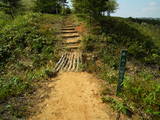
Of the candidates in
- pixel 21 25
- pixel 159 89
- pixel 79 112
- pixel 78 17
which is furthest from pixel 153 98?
pixel 78 17

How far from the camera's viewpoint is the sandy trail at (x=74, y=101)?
149 inches

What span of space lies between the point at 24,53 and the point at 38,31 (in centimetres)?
198

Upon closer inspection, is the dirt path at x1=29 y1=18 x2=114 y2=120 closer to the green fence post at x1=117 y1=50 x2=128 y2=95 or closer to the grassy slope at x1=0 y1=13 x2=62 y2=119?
the grassy slope at x1=0 y1=13 x2=62 y2=119

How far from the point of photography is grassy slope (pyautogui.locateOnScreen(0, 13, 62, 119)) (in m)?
4.27

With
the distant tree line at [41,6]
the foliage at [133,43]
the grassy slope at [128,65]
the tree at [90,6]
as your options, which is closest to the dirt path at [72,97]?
the grassy slope at [128,65]

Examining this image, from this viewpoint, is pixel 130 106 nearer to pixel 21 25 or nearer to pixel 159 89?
pixel 159 89

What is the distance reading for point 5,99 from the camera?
4.32 metres

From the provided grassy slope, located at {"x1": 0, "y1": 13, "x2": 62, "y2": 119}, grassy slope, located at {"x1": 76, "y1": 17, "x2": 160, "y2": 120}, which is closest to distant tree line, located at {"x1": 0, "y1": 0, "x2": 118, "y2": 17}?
grassy slope, located at {"x1": 76, "y1": 17, "x2": 160, "y2": 120}

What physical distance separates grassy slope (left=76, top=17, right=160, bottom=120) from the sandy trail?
0.37 meters

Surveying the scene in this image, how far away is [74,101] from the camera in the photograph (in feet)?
14.3

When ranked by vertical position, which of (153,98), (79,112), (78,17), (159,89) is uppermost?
(78,17)

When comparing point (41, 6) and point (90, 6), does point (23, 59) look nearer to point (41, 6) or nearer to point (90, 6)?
point (90, 6)

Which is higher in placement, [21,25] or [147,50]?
[21,25]

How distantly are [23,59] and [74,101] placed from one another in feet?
12.9
